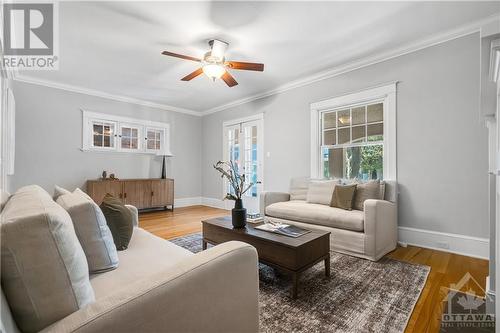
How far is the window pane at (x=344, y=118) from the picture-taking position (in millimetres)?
3803

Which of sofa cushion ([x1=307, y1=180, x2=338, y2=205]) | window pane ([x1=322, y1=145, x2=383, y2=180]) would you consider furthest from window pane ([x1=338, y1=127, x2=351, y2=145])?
sofa cushion ([x1=307, y1=180, x2=338, y2=205])

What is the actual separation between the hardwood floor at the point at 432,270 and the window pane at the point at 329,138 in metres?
1.83

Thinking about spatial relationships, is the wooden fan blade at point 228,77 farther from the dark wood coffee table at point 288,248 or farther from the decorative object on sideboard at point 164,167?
the decorative object on sideboard at point 164,167

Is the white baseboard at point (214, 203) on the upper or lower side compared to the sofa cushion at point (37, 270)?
lower

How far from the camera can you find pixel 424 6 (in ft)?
7.77

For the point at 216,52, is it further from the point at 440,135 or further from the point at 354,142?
the point at 440,135

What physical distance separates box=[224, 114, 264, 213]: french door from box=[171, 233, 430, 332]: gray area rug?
2.94 meters

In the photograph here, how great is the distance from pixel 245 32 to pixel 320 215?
2.39 meters

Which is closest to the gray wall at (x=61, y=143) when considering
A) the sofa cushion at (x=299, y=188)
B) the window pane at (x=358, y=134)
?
the sofa cushion at (x=299, y=188)

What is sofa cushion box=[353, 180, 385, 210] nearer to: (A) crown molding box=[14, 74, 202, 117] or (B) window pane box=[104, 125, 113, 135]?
(A) crown molding box=[14, 74, 202, 117]

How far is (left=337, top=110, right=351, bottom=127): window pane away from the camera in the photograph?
3.80 metres

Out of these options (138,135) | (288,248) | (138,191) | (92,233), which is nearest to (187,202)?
(138,191)

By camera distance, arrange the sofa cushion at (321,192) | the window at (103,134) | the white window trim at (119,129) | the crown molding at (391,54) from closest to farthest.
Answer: the crown molding at (391,54)
the sofa cushion at (321,192)
the white window trim at (119,129)
the window at (103,134)

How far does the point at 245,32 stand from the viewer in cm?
280
